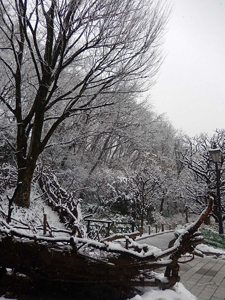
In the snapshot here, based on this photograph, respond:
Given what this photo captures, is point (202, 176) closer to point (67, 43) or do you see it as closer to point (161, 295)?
point (67, 43)

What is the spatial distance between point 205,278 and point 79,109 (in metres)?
6.90

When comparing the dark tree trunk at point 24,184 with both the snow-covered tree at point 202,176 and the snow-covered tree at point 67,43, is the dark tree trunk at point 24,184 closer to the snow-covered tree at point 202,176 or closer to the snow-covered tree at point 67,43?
the snow-covered tree at point 67,43

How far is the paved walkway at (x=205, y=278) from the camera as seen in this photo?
163 inches

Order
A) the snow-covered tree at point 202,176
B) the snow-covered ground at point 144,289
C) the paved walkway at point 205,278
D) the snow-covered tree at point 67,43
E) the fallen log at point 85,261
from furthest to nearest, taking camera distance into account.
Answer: the snow-covered tree at point 202,176 < the snow-covered tree at point 67,43 < the paved walkway at point 205,278 < the snow-covered ground at point 144,289 < the fallen log at point 85,261

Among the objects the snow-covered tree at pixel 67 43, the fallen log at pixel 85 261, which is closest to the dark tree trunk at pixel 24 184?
the snow-covered tree at pixel 67 43

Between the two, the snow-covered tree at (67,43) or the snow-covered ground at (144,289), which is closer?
the snow-covered ground at (144,289)

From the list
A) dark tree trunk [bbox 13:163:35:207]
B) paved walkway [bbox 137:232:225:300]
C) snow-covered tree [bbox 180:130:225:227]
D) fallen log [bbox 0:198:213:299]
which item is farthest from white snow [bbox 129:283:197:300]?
snow-covered tree [bbox 180:130:225:227]

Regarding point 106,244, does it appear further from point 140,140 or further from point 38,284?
point 140,140

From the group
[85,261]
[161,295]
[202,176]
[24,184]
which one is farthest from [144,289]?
[202,176]

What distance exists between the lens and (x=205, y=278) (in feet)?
16.7

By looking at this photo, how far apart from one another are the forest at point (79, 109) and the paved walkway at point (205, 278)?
239 cm

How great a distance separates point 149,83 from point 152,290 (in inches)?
348

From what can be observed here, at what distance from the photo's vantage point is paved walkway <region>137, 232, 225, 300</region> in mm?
4149

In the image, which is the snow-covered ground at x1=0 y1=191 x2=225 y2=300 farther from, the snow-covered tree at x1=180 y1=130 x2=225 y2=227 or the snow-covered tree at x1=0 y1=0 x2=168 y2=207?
the snow-covered tree at x1=180 y1=130 x2=225 y2=227
